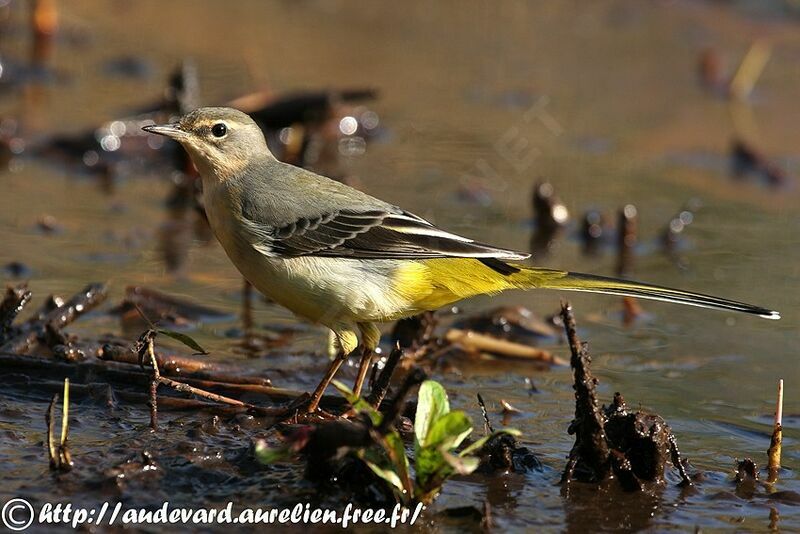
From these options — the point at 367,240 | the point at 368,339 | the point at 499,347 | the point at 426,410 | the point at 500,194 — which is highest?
the point at 367,240

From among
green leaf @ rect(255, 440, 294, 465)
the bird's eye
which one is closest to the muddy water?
green leaf @ rect(255, 440, 294, 465)

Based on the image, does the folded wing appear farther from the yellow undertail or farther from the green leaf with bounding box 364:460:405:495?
the green leaf with bounding box 364:460:405:495

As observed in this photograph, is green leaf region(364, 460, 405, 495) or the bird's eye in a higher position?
the bird's eye

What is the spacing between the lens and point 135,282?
28.9 feet

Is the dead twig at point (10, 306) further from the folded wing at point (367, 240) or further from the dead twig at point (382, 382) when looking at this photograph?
the dead twig at point (382, 382)

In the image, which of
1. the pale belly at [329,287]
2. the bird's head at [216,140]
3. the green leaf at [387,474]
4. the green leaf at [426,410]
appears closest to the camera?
the green leaf at [387,474]

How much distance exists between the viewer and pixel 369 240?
6.96m

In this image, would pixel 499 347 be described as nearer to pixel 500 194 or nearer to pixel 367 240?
pixel 367 240

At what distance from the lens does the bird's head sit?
720 cm

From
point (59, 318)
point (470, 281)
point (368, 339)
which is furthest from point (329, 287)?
point (59, 318)

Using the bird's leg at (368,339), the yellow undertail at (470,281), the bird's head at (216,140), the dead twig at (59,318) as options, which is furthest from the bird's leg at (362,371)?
the dead twig at (59,318)

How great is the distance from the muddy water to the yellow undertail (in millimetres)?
616

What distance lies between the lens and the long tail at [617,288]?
6.52m

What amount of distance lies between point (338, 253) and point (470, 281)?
2.25ft
